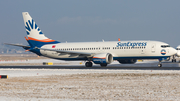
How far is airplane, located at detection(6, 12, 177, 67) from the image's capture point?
42053 mm

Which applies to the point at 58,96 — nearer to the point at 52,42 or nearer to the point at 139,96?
the point at 139,96

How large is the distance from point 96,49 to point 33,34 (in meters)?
13.1

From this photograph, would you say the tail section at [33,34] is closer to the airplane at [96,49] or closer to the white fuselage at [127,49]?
the airplane at [96,49]

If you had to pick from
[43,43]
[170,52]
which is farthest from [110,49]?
[43,43]

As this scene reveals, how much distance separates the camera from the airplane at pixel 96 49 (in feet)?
138

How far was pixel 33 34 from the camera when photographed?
51031mm

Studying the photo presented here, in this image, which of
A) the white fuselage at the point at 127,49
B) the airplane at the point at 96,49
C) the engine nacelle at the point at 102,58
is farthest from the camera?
the engine nacelle at the point at 102,58

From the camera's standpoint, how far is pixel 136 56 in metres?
42.7

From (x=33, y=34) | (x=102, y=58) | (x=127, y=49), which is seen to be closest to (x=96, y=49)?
(x=102, y=58)

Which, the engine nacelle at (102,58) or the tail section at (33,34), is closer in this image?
the engine nacelle at (102,58)

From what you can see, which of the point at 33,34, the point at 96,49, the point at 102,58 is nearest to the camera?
the point at 102,58

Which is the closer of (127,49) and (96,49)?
(127,49)

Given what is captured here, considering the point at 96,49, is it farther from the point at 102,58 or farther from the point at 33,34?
the point at 33,34

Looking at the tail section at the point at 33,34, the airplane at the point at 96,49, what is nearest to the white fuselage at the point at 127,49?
the airplane at the point at 96,49
